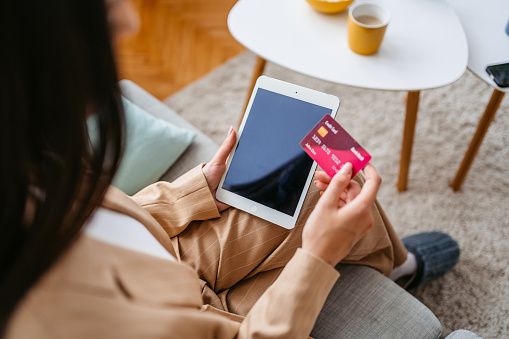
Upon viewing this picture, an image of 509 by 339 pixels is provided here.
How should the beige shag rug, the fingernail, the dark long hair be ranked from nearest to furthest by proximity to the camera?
the dark long hair
the fingernail
the beige shag rug

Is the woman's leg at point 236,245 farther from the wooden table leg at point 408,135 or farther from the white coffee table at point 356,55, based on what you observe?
the wooden table leg at point 408,135

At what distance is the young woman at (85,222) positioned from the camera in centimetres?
42

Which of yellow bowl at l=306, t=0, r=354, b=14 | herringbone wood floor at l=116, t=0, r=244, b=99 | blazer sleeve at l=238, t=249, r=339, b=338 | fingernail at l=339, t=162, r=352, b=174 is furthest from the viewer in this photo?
herringbone wood floor at l=116, t=0, r=244, b=99

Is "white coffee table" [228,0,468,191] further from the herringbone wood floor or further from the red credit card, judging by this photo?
the herringbone wood floor

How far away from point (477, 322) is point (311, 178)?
74cm

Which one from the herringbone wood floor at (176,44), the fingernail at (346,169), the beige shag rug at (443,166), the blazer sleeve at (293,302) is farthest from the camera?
the herringbone wood floor at (176,44)

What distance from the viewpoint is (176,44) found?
6.35 ft

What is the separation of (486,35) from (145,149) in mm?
941

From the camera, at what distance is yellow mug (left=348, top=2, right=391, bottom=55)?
3.31 ft

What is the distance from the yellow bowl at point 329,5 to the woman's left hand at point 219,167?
0.45 m

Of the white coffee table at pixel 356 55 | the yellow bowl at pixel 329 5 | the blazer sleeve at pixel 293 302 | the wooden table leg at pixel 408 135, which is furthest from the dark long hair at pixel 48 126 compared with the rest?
the wooden table leg at pixel 408 135

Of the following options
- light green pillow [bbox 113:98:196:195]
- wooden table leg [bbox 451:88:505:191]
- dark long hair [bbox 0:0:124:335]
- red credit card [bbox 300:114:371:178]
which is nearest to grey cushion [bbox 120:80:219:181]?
light green pillow [bbox 113:98:196:195]

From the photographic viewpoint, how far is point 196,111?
5.70 feet

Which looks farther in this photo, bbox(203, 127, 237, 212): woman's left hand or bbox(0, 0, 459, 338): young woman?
bbox(203, 127, 237, 212): woman's left hand
